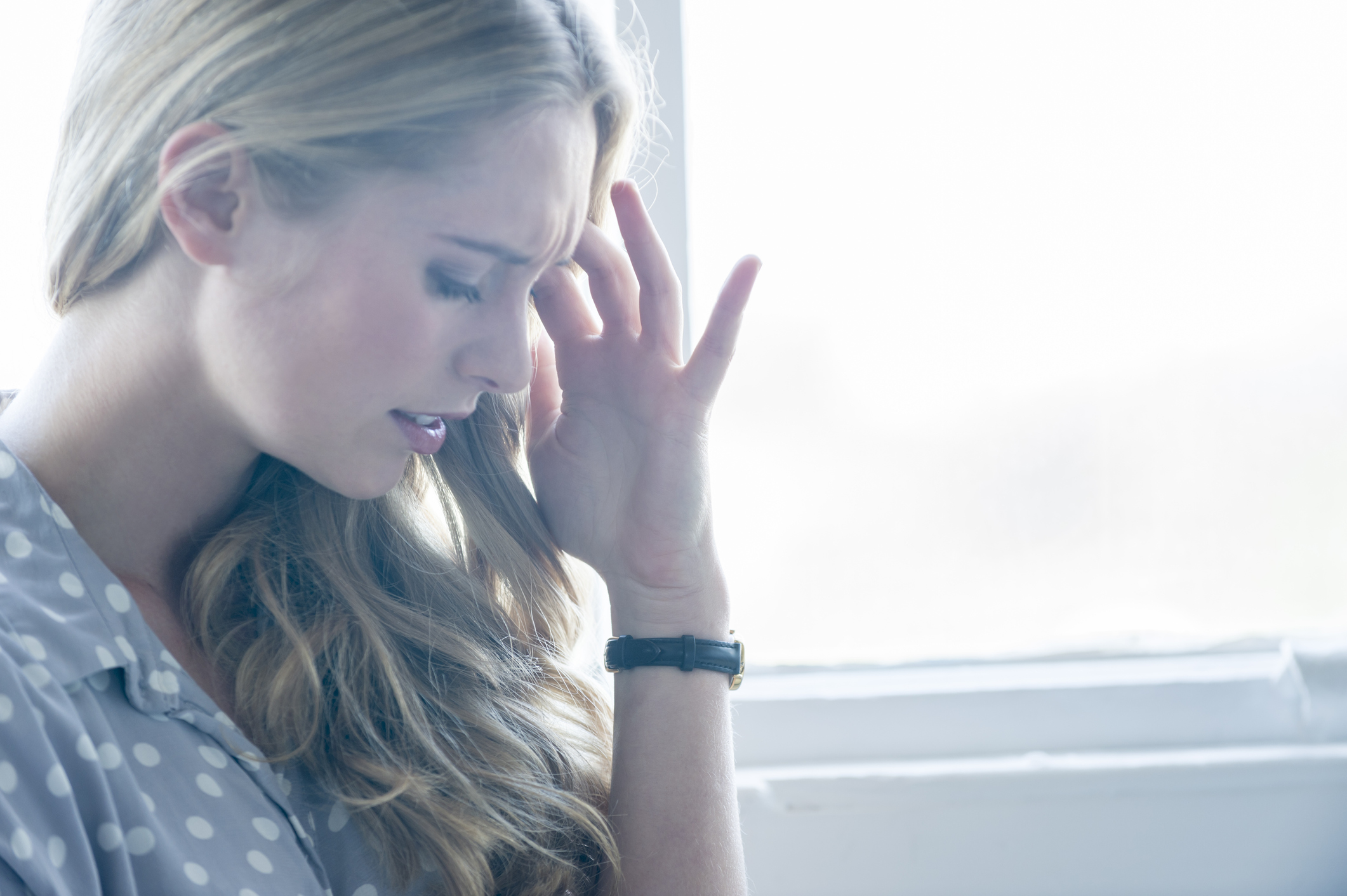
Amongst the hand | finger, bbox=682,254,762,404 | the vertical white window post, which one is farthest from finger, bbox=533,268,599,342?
the vertical white window post

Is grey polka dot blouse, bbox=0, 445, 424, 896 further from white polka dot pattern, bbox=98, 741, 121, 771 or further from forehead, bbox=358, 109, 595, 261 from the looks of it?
forehead, bbox=358, 109, 595, 261

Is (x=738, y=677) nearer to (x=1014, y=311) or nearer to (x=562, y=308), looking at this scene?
(x=562, y=308)

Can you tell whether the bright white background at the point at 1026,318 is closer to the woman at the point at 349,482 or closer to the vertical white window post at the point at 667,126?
the vertical white window post at the point at 667,126

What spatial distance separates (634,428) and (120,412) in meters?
0.42

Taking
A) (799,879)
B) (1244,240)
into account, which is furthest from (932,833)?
(1244,240)

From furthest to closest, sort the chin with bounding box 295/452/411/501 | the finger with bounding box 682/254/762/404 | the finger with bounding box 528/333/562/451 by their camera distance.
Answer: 1. the finger with bounding box 528/333/562/451
2. the finger with bounding box 682/254/762/404
3. the chin with bounding box 295/452/411/501

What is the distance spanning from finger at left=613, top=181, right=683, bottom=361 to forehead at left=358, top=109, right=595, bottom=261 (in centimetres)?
16

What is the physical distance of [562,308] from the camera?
90 centimetres

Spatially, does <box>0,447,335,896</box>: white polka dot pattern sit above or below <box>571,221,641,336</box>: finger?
below

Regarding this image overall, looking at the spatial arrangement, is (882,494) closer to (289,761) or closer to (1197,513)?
(1197,513)

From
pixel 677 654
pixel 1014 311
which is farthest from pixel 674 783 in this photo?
pixel 1014 311

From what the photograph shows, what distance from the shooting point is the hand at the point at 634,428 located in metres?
0.86

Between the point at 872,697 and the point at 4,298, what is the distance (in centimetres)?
112

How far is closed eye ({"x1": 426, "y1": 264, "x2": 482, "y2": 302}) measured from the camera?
0.63m
